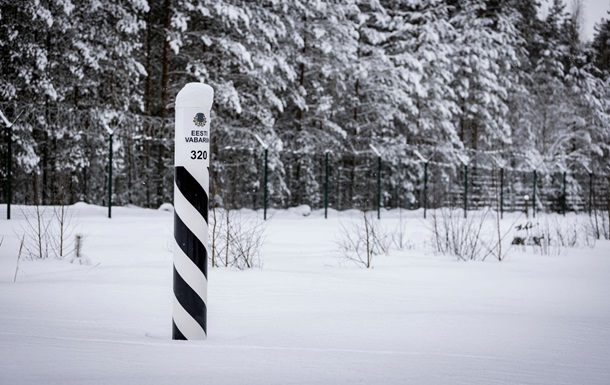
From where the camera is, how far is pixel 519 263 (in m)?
8.77

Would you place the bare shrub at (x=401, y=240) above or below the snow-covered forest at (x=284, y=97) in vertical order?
below

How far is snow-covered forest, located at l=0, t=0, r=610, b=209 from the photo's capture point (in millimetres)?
18766

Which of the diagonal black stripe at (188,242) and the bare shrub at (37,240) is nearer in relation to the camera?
the diagonal black stripe at (188,242)

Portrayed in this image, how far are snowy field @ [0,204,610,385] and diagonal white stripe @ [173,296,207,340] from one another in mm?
102

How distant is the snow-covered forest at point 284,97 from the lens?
18.8m

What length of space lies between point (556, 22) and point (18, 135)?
36.9 meters

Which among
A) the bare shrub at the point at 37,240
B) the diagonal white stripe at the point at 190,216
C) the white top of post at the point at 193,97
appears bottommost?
the bare shrub at the point at 37,240

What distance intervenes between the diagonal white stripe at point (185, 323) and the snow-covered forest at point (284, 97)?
978 centimetres

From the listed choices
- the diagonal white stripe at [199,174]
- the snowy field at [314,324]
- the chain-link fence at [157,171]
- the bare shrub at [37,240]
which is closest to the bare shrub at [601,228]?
the chain-link fence at [157,171]

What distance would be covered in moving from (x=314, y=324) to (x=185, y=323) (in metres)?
1.04

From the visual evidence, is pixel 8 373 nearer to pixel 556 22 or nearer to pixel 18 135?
pixel 18 135

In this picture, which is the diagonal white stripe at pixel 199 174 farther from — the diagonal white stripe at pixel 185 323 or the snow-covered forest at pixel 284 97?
the snow-covered forest at pixel 284 97

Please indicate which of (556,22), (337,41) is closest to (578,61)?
(556,22)

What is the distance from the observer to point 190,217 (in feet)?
11.4
